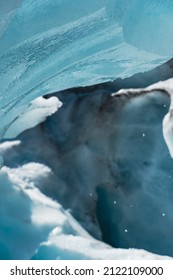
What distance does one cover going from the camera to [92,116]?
1.63 m

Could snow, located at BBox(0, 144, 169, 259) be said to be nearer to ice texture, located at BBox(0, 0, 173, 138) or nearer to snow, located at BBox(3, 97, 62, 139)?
snow, located at BBox(3, 97, 62, 139)

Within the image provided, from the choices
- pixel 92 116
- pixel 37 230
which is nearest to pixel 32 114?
pixel 92 116

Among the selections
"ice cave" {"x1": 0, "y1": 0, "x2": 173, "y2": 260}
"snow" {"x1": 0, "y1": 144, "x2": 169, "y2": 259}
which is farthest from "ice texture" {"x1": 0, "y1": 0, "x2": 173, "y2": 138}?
"snow" {"x1": 0, "y1": 144, "x2": 169, "y2": 259}

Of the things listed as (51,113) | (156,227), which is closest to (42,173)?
(51,113)

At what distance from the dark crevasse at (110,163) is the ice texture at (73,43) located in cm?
9

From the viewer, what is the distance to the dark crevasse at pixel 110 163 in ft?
4.88

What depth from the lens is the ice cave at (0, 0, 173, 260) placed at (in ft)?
4.85

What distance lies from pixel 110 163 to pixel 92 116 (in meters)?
0.15

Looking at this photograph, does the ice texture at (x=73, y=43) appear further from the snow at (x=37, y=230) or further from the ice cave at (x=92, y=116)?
the snow at (x=37, y=230)

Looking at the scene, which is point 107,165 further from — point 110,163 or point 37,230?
point 37,230

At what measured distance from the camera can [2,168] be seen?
1488 mm

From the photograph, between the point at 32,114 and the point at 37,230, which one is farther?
the point at 32,114
